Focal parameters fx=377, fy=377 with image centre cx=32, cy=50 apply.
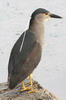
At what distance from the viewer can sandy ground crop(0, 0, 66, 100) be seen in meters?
6.15

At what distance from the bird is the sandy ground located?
6.54 feet

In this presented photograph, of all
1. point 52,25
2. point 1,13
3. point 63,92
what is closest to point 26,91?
point 63,92

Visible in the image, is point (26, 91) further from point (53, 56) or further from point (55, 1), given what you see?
point (55, 1)

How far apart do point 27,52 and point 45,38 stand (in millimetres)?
4222

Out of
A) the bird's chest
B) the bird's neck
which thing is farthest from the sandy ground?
the bird's chest

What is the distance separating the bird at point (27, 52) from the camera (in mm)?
3400

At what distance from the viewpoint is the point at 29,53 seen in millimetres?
3494

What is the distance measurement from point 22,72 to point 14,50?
0.21 m

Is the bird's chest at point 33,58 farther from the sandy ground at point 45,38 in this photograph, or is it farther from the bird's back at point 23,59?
the sandy ground at point 45,38

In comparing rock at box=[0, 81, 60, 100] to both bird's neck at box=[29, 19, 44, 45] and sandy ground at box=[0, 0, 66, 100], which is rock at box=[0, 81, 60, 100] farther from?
sandy ground at box=[0, 0, 66, 100]

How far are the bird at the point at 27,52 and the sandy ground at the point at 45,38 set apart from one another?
1.99m

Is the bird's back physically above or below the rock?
above

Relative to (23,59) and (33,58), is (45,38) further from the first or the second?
(23,59)

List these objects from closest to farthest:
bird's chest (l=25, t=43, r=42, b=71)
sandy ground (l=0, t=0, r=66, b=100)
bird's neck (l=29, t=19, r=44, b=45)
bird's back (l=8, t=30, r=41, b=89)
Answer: bird's back (l=8, t=30, r=41, b=89)
bird's chest (l=25, t=43, r=42, b=71)
bird's neck (l=29, t=19, r=44, b=45)
sandy ground (l=0, t=0, r=66, b=100)
